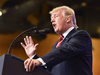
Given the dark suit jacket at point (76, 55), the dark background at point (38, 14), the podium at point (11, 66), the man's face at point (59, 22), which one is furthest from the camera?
the dark background at point (38, 14)

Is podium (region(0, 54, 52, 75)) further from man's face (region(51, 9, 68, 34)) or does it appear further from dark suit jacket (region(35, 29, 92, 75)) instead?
man's face (region(51, 9, 68, 34))

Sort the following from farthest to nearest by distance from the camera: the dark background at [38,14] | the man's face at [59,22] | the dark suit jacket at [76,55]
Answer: the dark background at [38,14] < the man's face at [59,22] < the dark suit jacket at [76,55]

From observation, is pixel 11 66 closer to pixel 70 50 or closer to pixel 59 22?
pixel 70 50

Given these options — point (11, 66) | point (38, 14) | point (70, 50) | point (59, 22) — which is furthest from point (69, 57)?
point (38, 14)

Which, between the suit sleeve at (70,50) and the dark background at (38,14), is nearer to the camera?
the suit sleeve at (70,50)

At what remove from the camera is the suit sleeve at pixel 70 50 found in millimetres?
1270

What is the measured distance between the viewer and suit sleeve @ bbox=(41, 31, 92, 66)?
1.27 metres

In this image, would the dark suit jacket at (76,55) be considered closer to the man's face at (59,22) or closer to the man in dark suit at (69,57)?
the man in dark suit at (69,57)

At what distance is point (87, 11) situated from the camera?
5.91 meters

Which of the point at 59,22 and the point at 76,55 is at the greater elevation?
the point at 59,22

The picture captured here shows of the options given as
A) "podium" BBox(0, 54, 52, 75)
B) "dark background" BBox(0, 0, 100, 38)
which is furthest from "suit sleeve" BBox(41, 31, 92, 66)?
"dark background" BBox(0, 0, 100, 38)

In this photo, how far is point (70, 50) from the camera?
1.34 m

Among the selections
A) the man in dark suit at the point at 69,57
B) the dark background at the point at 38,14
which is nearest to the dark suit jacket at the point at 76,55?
the man in dark suit at the point at 69,57

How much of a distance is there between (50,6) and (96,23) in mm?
1802
